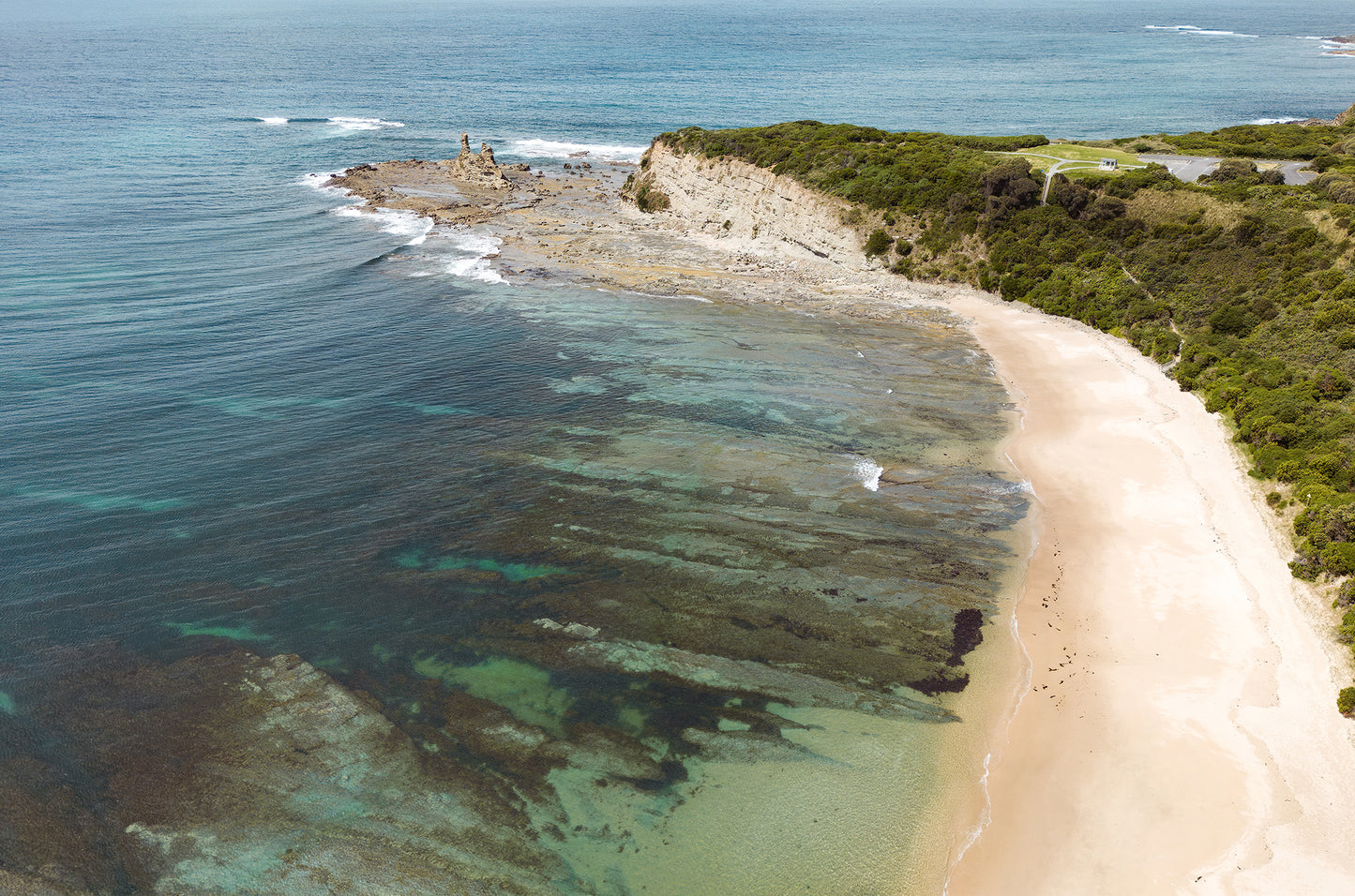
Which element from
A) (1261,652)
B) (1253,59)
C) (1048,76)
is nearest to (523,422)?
(1261,652)

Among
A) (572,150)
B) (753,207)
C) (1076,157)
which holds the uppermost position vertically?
(572,150)

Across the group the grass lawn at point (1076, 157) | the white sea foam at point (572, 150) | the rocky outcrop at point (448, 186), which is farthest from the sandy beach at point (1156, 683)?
the white sea foam at point (572, 150)

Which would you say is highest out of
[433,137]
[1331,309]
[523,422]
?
[433,137]

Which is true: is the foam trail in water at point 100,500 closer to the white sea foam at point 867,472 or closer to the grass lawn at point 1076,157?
the white sea foam at point 867,472

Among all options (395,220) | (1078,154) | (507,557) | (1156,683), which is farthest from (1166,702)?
(395,220)

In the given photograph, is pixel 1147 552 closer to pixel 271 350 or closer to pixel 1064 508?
pixel 1064 508

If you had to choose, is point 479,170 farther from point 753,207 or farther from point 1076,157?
point 1076,157
